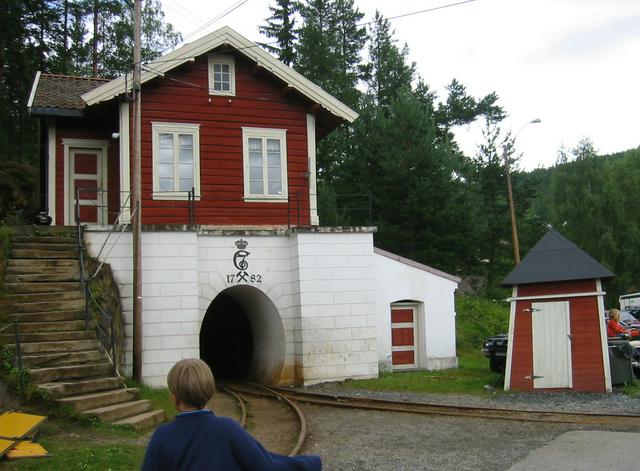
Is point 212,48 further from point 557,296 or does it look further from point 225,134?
point 557,296

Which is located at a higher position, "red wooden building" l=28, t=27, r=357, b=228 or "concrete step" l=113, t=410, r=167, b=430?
"red wooden building" l=28, t=27, r=357, b=228

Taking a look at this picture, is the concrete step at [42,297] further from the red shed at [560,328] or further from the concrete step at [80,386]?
the red shed at [560,328]

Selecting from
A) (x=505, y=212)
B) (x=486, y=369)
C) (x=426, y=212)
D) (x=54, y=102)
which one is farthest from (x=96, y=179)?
(x=505, y=212)

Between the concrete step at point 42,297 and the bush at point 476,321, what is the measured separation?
14.7m

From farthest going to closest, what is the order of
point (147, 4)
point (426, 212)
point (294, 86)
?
point (147, 4) < point (426, 212) < point (294, 86)

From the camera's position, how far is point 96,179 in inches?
754

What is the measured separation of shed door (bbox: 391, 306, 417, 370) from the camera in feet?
63.0

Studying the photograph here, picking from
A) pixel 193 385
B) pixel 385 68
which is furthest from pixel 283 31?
pixel 193 385

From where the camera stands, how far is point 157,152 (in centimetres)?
1730

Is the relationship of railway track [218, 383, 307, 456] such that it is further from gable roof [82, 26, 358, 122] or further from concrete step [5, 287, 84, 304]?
gable roof [82, 26, 358, 122]

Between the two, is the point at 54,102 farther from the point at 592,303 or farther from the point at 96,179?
the point at 592,303

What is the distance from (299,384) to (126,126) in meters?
7.70

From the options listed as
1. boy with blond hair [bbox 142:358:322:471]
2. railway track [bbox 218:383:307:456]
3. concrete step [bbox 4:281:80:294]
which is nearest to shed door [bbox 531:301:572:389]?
railway track [bbox 218:383:307:456]

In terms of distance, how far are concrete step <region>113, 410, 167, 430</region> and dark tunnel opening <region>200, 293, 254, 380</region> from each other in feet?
30.4
